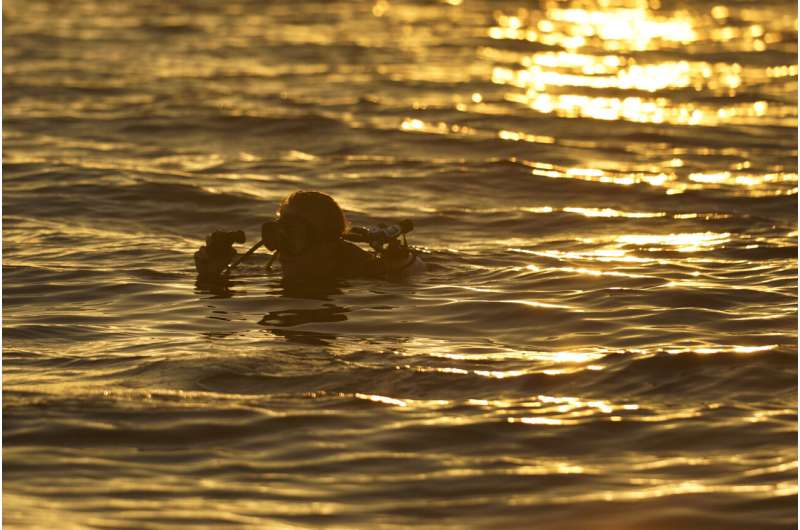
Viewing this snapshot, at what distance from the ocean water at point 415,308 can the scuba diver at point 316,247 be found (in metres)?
0.18

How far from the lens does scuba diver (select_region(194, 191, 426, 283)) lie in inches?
487

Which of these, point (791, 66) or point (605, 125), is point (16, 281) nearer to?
point (605, 125)

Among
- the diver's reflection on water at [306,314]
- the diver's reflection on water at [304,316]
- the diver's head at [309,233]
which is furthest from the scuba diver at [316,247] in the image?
the diver's reflection on water at [304,316]

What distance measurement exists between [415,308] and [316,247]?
3.58ft

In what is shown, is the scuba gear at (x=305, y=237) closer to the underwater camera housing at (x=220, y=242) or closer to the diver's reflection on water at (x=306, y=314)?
the underwater camera housing at (x=220, y=242)

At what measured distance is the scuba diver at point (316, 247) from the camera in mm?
12375

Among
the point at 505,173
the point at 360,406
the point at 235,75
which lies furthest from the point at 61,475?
the point at 235,75

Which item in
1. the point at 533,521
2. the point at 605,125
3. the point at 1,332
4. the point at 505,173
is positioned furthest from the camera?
the point at 605,125

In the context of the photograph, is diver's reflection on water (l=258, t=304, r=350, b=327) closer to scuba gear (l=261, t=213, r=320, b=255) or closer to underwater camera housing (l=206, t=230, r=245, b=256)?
scuba gear (l=261, t=213, r=320, b=255)

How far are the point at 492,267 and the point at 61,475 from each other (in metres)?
6.08

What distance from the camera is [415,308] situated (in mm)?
12156

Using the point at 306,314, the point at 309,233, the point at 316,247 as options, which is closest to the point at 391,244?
the point at 316,247

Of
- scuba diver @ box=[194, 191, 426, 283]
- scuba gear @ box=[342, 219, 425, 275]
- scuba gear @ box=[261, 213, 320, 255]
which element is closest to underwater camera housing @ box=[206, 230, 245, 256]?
scuba diver @ box=[194, 191, 426, 283]

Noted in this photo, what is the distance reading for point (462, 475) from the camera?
8469 mm
